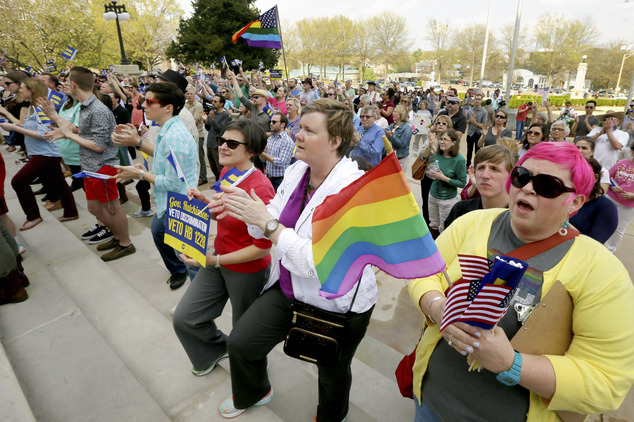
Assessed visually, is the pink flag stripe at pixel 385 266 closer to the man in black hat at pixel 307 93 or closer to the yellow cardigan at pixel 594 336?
the yellow cardigan at pixel 594 336

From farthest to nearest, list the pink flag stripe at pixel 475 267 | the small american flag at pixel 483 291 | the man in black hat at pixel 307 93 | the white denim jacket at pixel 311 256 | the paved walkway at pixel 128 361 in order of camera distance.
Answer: the man in black hat at pixel 307 93 < the paved walkway at pixel 128 361 < the white denim jacket at pixel 311 256 < the pink flag stripe at pixel 475 267 < the small american flag at pixel 483 291

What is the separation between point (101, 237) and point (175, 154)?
323cm

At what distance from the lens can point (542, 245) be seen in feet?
4.48

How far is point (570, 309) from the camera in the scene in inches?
49.3

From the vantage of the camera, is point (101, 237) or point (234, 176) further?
point (101, 237)

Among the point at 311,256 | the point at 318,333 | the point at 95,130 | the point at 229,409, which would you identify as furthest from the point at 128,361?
the point at 95,130

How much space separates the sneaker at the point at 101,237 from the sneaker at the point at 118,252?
48cm

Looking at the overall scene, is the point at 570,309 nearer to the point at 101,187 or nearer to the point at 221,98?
the point at 101,187

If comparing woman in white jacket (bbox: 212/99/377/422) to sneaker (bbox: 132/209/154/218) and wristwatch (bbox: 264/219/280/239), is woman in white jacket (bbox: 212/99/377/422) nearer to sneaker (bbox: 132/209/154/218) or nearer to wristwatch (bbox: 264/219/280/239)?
wristwatch (bbox: 264/219/280/239)

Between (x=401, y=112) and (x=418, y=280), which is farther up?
(x=401, y=112)

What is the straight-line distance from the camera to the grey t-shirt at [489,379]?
1.32m

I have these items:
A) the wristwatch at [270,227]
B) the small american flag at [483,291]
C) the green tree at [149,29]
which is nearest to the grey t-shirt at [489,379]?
the small american flag at [483,291]

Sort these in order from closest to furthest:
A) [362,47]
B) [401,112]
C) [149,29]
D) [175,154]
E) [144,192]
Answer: [175,154]
[144,192]
[401,112]
[149,29]
[362,47]

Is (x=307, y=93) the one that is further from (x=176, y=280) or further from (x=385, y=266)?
(x=385, y=266)
